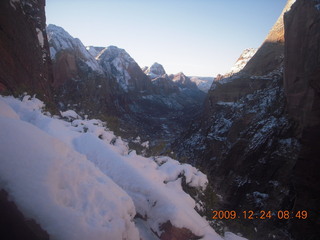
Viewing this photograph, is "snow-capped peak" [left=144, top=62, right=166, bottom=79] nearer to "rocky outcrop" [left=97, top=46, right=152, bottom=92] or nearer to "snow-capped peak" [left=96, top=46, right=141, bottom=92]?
"rocky outcrop" [left=97, top=46, right=152, bottom=92]

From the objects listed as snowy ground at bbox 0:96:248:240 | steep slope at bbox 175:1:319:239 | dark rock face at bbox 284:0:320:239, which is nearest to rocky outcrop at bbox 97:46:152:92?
steep slope at bbox 175:1:319:239

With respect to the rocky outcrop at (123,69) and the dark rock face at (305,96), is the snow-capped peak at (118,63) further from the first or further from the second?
the dark rock face at (305,96)

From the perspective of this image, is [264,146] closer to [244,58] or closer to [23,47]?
[23,47]

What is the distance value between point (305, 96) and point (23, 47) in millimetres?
20111

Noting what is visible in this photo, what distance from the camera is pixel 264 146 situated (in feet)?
79.6

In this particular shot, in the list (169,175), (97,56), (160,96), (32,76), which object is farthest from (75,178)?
(160,96)

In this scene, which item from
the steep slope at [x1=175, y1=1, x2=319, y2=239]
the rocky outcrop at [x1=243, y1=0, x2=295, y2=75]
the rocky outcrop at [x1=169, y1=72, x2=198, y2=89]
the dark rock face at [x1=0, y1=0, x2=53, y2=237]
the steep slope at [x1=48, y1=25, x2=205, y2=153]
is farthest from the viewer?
the rocky outcrop at [x1=169, y1=72, x2=198, y2=89]

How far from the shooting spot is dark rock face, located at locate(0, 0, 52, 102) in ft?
44.8

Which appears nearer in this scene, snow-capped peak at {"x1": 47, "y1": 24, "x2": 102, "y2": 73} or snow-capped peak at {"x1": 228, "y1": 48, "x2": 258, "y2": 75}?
snow-capped peak at {"x1": 228, "y1": 48, "x2": 258, "y2": 75}

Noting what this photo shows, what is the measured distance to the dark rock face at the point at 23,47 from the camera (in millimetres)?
13648

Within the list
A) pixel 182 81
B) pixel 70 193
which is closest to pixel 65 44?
pixel 70 193

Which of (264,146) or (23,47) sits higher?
(23,47)

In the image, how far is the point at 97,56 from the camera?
300 ft

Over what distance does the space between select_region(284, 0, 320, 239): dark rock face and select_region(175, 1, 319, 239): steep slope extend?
6 cm
